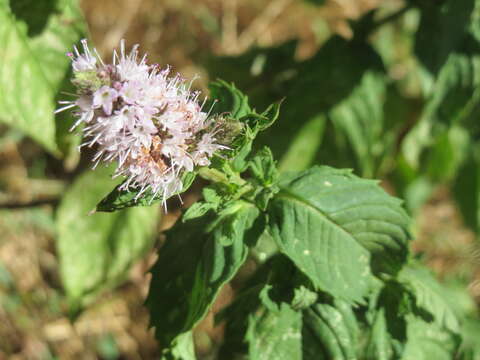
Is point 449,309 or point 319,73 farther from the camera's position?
point 319,73

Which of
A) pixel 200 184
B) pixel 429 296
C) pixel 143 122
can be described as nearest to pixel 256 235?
pixel 143 122

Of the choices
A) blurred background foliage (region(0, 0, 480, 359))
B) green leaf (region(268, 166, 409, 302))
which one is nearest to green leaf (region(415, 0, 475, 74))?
blurred background foliage (region(0, 0, 480, 359))

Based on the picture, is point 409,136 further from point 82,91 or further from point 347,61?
point 82,91

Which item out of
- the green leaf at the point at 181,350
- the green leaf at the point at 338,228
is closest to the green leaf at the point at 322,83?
the green leaf at the point at 338,228

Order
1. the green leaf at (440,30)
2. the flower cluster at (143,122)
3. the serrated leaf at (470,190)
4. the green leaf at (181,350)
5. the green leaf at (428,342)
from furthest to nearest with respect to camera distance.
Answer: the serrated leaf at (470,190) → the green leaf at (440,30) → the green leaf at (428,342) → the green leaf at (181,350) → the flower cluster at (143,122)

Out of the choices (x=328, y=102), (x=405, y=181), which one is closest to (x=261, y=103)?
(x=328, y=102)

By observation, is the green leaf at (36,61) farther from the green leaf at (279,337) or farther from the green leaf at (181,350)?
the green leaf at (279,337)
